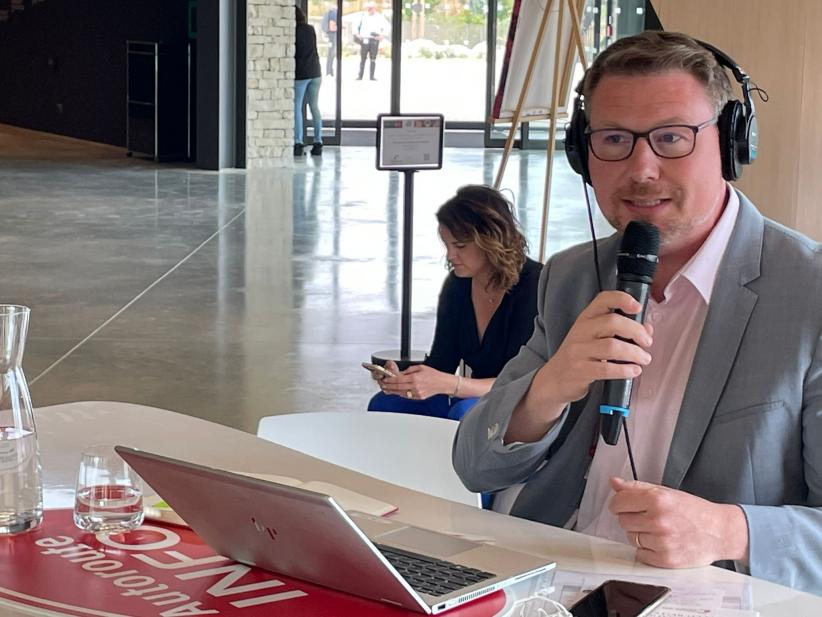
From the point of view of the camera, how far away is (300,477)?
1.96 metres

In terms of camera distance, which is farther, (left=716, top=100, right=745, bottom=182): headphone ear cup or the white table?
(left=716, top=100, right=745, bottom=182): headphone ear cup

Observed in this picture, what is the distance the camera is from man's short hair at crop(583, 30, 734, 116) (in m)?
1.82

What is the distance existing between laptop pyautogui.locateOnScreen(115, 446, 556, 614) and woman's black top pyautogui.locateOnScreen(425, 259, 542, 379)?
6.39 feet

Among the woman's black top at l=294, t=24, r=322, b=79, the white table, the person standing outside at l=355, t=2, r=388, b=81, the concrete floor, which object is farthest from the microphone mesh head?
the person standing outside at l=355, t=2, r=388, b=81

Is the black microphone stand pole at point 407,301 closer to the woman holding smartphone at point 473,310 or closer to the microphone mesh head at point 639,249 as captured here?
the woman holding smartphone at point 473,310

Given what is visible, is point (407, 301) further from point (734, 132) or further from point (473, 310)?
point (734, 132)

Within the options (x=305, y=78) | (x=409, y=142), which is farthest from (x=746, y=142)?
(x=305, y=78)

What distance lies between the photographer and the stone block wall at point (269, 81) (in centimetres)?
1306

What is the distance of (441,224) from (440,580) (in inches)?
89.3

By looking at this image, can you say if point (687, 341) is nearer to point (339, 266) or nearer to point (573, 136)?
point (573, 136)

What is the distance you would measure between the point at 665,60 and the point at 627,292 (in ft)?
1.34

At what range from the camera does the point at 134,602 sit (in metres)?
1.39

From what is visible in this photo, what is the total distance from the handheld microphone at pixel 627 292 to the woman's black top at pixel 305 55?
1279 centimetres

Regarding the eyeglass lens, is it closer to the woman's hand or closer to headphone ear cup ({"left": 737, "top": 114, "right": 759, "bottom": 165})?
headphone ear cup ({"left": 737, "top": 114, "right": 759, "bottom": 165})
